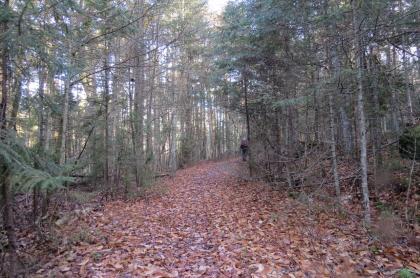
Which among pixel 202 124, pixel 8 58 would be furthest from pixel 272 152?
pixel 202 124

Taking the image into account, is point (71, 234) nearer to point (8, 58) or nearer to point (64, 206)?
point (64, 206)

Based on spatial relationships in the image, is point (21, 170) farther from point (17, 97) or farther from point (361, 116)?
point (361, 116)

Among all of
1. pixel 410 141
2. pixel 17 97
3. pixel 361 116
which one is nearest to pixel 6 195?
pixel 17 97

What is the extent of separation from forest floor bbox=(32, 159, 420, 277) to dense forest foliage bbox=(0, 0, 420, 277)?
2.68 ft

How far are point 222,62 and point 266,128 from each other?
10.2ft

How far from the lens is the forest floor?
4750 millimetres

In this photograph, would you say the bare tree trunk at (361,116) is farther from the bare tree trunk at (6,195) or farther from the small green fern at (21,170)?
the bare tree trunk at (6,195)

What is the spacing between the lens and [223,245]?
19.0 feet

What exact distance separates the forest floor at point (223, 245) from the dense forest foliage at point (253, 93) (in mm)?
816

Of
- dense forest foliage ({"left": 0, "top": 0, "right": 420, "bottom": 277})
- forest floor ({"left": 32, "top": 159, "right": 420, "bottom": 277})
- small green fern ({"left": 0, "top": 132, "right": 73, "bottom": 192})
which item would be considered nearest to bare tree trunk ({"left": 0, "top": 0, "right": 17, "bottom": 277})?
dense forest foliage ({"left": 0, "top": 0, "right": 420, "bottom": 277})

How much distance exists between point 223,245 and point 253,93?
25.5 ft

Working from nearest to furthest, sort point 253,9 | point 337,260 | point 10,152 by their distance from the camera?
point 10,152 < point 337,260 < point 253,9

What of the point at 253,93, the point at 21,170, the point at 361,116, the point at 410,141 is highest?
the point at 253,93

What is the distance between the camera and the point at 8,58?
4.39 m
